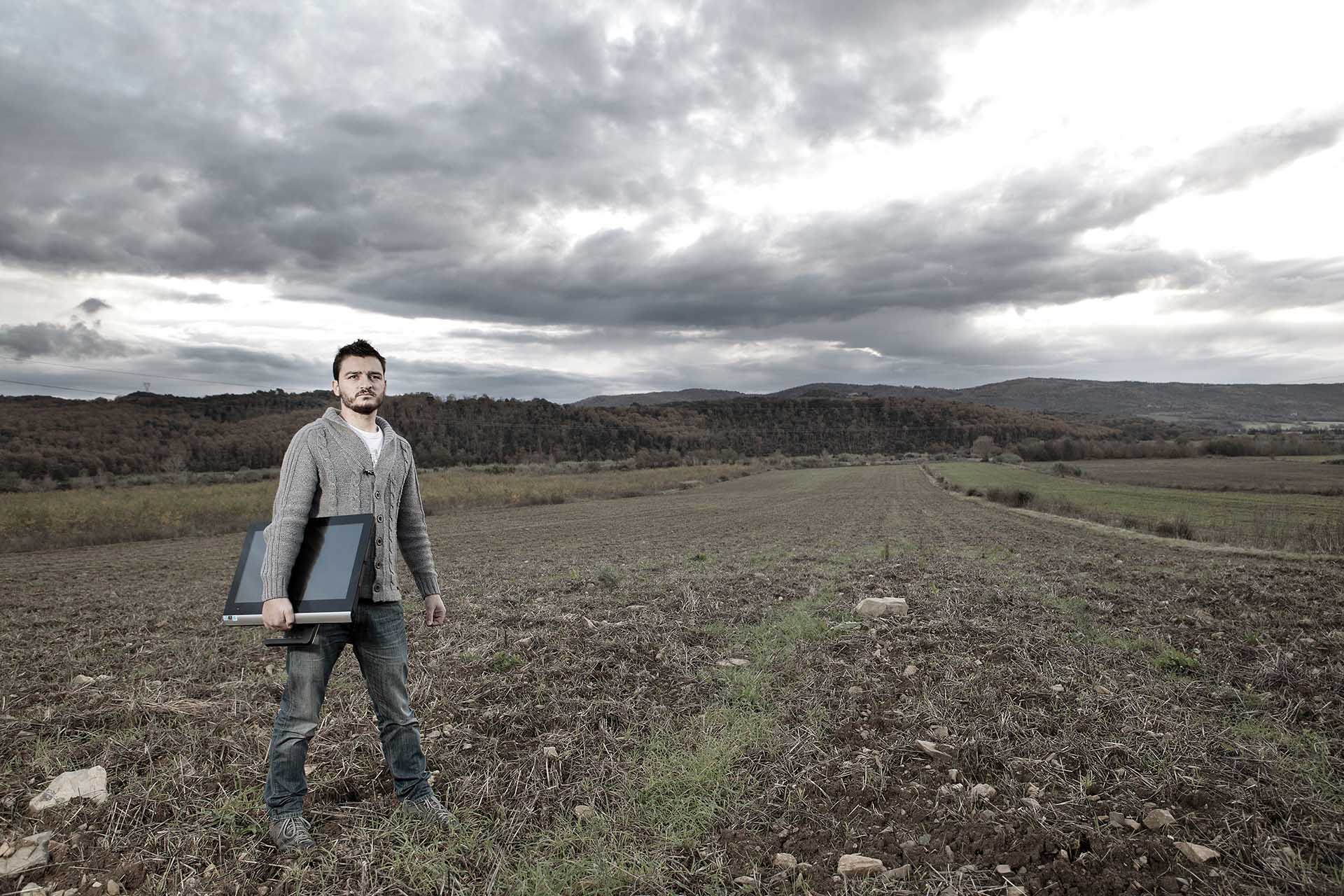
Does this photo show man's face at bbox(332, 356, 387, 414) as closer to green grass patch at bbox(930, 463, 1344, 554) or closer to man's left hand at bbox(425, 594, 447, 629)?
man's left hand at bbox(425, 594, 447, 629)

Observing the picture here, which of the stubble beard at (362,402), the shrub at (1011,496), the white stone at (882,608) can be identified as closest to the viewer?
the stubble beard at (362,402)

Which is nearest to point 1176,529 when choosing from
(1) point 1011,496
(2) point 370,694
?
(1) point 1011,496

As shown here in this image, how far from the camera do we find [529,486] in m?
52.0

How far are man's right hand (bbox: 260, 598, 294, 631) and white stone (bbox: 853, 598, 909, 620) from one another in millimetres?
6624

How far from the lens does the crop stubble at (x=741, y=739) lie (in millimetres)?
3205

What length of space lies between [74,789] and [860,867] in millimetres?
4460

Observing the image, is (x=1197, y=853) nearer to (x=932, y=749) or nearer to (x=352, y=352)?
(x=932, y=749)

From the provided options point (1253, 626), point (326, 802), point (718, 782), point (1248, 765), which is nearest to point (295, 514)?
point (326, 802)

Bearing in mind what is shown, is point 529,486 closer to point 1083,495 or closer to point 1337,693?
point 1083,495

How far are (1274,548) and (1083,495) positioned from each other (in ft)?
83.7

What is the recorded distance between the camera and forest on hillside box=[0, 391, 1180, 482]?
211 ft

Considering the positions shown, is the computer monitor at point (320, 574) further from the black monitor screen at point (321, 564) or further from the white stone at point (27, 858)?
the white stone at point (27, 858)

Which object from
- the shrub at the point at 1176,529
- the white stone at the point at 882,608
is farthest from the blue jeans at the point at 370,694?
the shrub at the point at 1176,529

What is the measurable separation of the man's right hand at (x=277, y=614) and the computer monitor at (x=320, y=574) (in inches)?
2.4
